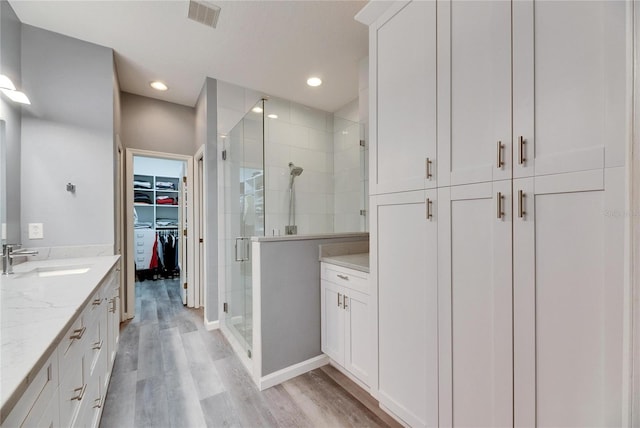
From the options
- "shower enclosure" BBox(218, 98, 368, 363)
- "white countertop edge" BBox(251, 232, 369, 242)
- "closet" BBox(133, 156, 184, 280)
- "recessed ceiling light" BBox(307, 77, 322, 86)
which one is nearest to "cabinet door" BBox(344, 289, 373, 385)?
"white countertop edge" BBox(251, 232, 369, 242)

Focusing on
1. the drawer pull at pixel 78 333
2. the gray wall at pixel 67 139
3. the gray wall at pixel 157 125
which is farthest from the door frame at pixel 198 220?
the drawer pull at pixel 78 333

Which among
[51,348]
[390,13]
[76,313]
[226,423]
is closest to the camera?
[51,348]

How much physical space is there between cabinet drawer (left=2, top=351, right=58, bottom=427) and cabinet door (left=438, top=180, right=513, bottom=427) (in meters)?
1.42

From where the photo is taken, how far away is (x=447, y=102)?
1259 millimetres

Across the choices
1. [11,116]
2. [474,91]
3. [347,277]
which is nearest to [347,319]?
[347,277]

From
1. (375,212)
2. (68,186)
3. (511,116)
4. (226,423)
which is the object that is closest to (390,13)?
(511,116)

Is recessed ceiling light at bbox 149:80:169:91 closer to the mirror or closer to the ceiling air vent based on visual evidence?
the ceiling air vent

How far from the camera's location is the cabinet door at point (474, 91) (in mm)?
1060

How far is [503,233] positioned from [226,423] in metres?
1.86

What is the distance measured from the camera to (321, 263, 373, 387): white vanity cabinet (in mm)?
1858

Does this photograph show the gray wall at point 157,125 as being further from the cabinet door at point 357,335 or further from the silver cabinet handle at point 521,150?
the silver cabinet handle at point 521,150

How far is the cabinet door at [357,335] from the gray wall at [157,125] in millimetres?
3117

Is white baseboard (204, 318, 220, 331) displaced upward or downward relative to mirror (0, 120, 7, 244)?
downward

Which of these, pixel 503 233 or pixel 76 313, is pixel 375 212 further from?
pixel 76 313
